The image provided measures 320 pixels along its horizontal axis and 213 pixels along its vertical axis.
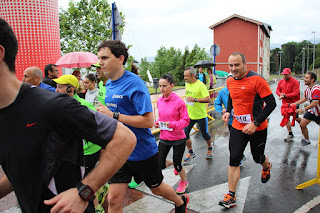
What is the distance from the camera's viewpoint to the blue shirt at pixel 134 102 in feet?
8.99

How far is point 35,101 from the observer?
3.93ft

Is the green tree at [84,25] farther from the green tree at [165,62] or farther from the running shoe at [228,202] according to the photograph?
the green tree at [165,62]

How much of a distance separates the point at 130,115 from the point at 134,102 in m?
0.15

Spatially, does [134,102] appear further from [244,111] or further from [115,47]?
[244,111]

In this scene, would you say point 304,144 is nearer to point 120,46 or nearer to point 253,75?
point 253,75

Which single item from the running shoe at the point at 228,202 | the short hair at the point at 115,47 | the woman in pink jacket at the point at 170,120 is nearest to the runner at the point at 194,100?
the woman in pink jacket at the point at 170,120

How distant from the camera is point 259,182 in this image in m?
4.65

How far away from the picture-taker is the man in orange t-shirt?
3719mm

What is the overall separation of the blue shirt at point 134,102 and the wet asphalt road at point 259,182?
52.8 inches

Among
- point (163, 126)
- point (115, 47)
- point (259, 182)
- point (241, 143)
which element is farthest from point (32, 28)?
point (259, 182)

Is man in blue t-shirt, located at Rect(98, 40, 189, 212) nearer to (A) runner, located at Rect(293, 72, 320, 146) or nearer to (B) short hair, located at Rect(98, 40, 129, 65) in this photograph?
(B) short hair, located at Rect(98, 40, 129, 65)

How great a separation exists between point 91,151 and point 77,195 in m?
2.32

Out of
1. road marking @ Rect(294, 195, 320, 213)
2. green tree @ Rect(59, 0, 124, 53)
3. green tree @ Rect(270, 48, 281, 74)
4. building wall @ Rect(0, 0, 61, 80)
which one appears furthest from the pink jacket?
green tree @ Rect(270, 48, 281, 74)

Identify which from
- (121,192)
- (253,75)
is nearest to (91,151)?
(121,192)
